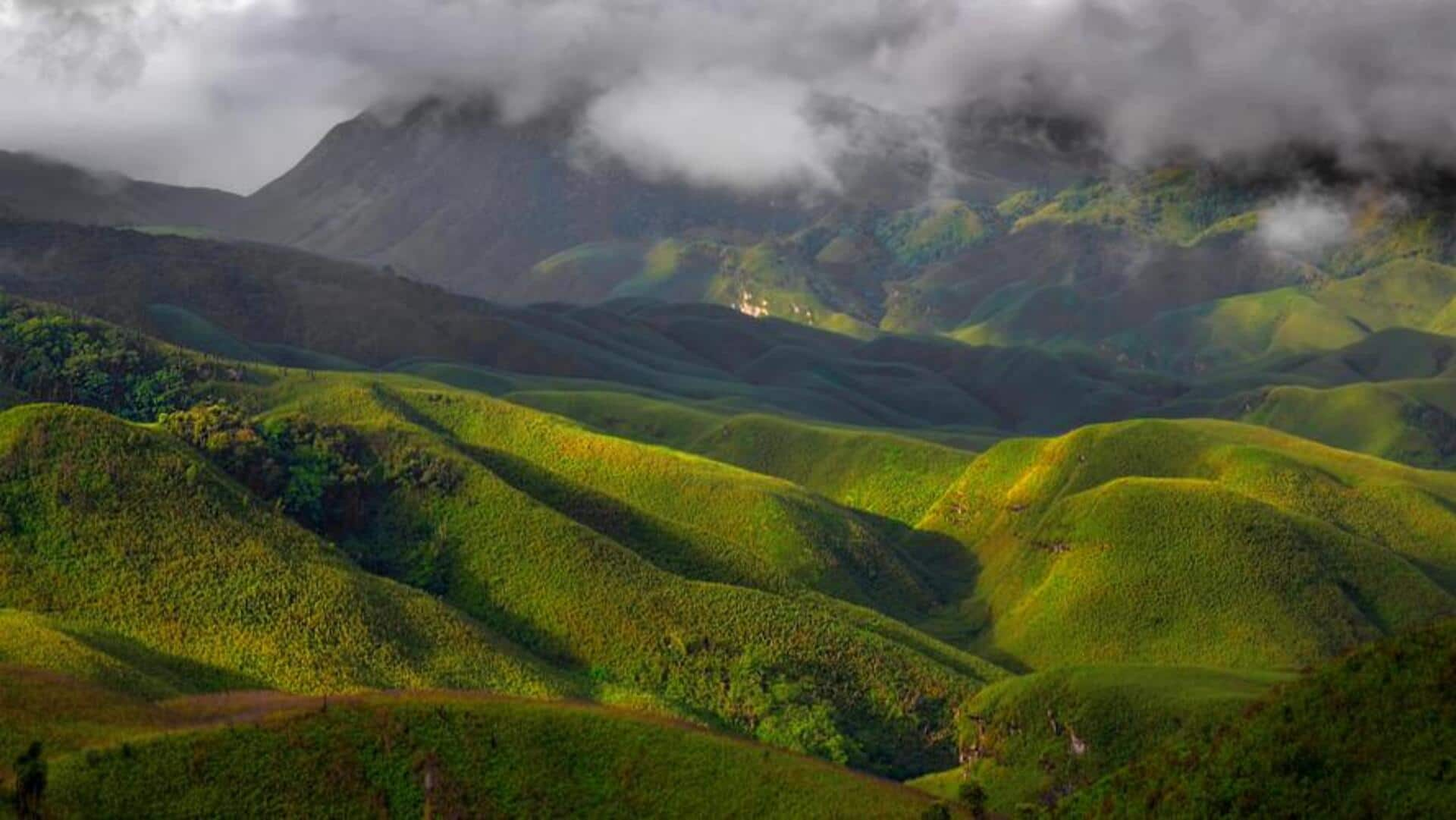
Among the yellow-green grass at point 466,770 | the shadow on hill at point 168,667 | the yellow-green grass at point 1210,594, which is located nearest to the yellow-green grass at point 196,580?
the shadow on hill at point 168,667

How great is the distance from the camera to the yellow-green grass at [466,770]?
84.9 meters

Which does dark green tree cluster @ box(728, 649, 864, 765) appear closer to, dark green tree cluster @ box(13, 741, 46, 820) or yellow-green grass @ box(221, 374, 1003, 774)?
yellow-green grass @ box(221, 374, 1003, 774)

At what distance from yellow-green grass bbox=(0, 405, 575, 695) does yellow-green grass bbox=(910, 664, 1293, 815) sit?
111 feet

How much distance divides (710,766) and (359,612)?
49.6 metres

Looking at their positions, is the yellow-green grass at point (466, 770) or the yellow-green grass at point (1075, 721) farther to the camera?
the yellow-green grass at point (1075, 721)

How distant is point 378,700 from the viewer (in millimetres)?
95125

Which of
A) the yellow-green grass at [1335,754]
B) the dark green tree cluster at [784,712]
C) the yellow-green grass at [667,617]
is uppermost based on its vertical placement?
the yellow-green grass at [1335,754]

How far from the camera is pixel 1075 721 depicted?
A: 12938 centimetres

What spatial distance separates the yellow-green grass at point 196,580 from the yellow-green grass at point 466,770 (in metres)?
33.2

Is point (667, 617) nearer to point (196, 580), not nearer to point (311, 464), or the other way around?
point (311, 464)

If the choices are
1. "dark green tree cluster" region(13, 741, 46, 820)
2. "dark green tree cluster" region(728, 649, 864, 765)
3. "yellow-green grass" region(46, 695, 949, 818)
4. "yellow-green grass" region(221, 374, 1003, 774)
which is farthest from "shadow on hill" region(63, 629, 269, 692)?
"dark green tree cluster" region(728, 649, 864, 765)

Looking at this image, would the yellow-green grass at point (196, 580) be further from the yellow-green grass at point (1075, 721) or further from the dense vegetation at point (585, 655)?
the yellow-green grass at point (1075, 721)

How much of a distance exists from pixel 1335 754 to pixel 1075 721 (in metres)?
57.9

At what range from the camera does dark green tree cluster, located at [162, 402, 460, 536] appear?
531 ft
